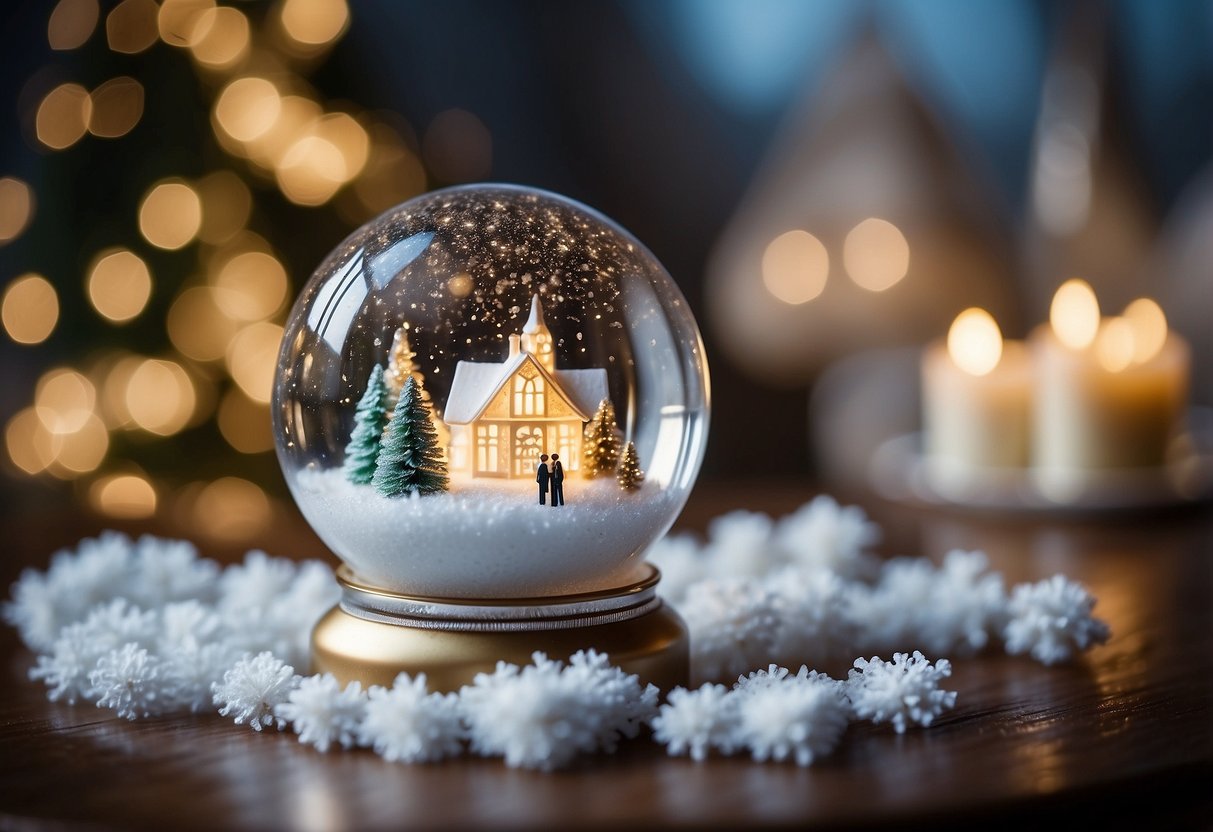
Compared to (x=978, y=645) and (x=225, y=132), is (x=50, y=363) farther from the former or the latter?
(x=978, y=645)

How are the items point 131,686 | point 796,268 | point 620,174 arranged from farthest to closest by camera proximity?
1. point 620,174
2. point 796,268
3. point 131,686

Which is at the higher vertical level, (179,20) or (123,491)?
(179,20)

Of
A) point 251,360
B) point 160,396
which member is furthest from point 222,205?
point 160,396

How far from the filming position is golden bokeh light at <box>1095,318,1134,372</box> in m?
1.75

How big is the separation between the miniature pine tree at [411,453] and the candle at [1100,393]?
1164 millimetres

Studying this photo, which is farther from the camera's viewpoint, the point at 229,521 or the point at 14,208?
the point at 14,208

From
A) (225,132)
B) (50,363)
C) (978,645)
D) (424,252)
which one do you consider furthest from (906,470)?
(50,363)

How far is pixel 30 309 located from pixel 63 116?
44 centimetres

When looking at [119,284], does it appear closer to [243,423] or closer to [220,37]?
[243,423]

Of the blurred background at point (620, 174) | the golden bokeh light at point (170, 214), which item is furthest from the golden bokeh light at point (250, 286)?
the golden bokeh light at point (170, 214)

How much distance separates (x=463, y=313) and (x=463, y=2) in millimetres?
2749

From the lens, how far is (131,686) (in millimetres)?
839

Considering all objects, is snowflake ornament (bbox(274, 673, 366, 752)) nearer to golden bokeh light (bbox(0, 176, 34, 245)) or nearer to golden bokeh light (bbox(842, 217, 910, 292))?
golden bokeh light (bbox(0, 176, 34, 245))

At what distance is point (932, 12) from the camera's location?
3.23m
